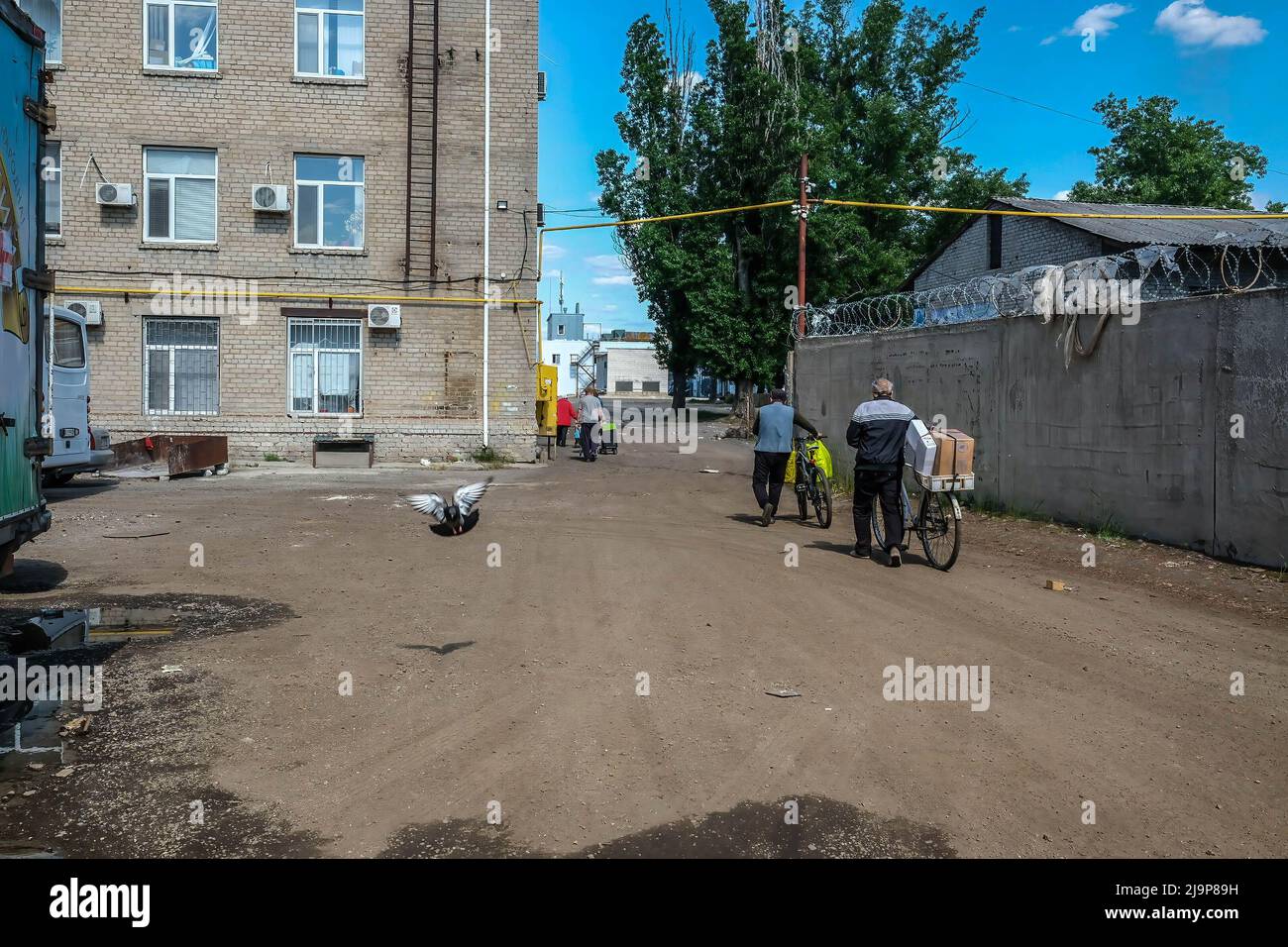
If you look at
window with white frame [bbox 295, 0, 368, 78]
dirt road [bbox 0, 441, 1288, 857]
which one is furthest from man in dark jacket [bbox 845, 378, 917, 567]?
window with white frame [bbox 295, 0, 368, 78]

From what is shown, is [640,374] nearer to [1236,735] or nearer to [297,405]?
[297,405]

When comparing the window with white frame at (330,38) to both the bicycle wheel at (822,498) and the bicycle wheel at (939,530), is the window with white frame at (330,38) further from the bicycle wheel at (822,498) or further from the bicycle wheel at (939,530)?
the bicycle wheel at (939,530)

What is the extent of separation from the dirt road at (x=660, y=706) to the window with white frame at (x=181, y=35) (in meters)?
14.7

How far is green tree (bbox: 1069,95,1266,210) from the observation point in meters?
44.7

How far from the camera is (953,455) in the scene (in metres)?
9.85

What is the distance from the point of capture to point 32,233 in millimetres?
6766

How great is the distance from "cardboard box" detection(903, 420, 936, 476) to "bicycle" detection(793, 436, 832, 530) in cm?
269

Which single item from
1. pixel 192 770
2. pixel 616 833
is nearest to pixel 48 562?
pixel 192 770

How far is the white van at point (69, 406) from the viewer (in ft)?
46.8

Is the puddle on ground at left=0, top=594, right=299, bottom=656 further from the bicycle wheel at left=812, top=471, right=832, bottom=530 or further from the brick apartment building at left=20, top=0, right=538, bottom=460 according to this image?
the brick apartment building at left=20, top=0, right=538, bottom=460

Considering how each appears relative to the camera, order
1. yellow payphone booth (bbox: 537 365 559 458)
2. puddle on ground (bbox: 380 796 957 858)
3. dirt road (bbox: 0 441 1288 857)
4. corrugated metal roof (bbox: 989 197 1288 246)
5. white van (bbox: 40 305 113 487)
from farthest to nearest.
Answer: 1. corrugated metal roof (bbox: 989 197 1288 246)
2. yellow payphone booth (bbox: 537 365 559 458)
3. white van (bbox: 40 305 113 487)
4. dirt road (bbox: 0 441 1288 857)
5. puddle on ground (bbox: 380 796 957 858)

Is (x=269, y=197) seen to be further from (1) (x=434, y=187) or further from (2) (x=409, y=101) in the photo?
(2) (x=409, y=101)

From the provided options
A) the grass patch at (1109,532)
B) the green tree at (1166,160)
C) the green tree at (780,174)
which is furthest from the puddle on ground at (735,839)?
the green tree at (1166,160)

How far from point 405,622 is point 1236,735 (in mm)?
5304
